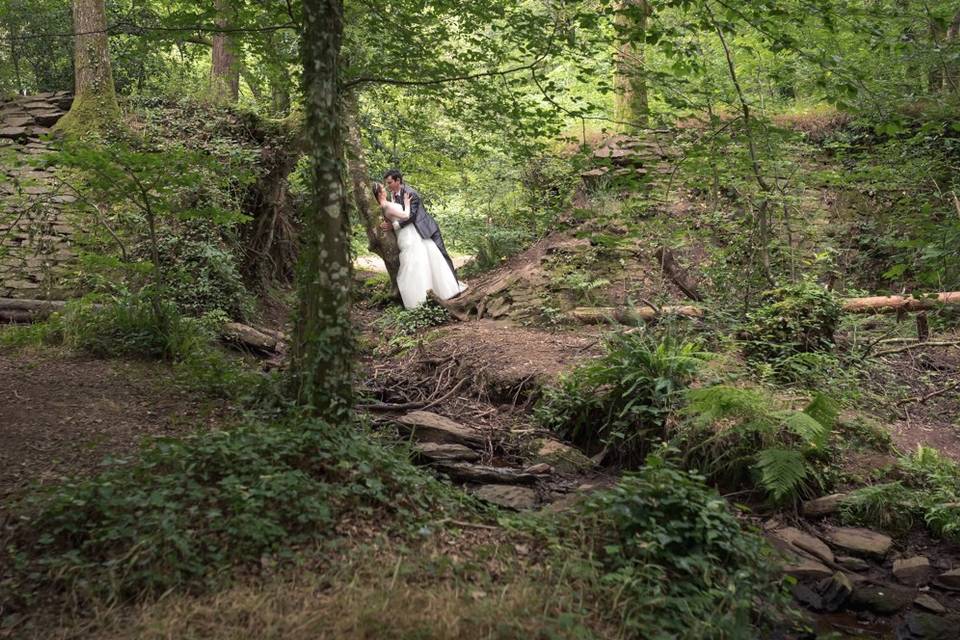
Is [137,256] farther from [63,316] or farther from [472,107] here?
[472,107]

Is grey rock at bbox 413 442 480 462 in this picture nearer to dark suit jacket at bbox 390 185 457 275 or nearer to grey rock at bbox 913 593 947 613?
grey rock at bbox 913 593 947 613

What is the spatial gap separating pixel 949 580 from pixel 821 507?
106 cm

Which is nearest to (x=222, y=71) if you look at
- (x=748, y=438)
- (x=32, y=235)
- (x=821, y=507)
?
(x=32, y=235)

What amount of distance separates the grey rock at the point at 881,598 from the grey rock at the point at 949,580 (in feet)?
0.85

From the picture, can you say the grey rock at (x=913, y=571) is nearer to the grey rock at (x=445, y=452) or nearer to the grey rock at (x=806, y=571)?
the grey rock at (x=806, y=571)

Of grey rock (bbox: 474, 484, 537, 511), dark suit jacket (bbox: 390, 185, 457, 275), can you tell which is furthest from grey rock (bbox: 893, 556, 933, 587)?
dark suit jacket (bbox: 390, 185, 457, 275)

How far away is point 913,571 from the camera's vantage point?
5352mm

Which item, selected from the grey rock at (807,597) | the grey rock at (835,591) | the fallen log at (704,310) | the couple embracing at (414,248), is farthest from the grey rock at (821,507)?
the couple embracing at (414,248)

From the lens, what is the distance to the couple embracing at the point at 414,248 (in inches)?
495

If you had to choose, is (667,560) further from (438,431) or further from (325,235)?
(325,235)

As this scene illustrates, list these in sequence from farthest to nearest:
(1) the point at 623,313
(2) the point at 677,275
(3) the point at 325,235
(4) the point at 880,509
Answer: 1. (2) the point at 677,275
2. (1) the point at 623,313
3. (4) the point at 880,509
4. (3) the point at 325,235

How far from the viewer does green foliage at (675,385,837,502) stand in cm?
609

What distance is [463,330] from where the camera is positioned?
35.6ft

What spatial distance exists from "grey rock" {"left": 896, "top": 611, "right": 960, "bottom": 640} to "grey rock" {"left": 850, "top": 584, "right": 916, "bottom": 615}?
16 cm
